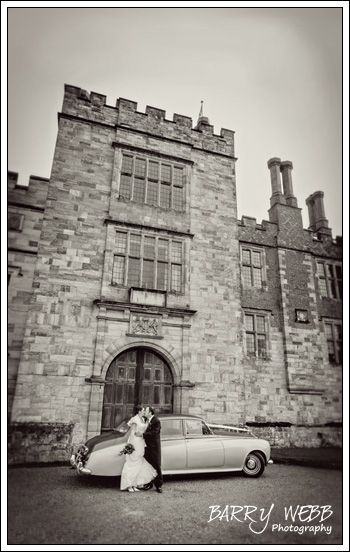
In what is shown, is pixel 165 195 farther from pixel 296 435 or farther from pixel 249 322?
pixel 296 435

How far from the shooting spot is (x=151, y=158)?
1324cm

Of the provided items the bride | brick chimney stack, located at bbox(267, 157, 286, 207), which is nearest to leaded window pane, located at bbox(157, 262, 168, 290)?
the bride

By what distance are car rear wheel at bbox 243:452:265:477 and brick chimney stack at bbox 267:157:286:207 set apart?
12104 mm

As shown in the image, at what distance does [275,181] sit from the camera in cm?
1684

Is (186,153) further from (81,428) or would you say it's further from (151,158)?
(81,428)

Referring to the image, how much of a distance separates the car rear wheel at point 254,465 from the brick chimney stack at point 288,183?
40.5 feet

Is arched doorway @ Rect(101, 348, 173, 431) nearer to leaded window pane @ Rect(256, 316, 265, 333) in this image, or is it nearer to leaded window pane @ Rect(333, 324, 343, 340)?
leaded window pane @ Rect(256, 316, 265, 333)

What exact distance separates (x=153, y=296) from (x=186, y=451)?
551 cm

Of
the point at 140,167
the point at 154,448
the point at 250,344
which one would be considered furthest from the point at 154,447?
the point at 140,167

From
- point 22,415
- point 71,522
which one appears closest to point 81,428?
point 22,415

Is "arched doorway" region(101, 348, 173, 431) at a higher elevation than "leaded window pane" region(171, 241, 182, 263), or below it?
below

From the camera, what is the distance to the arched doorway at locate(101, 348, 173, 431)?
1045cm

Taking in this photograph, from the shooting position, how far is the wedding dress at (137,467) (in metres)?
6.42

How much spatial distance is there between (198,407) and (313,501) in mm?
5892
